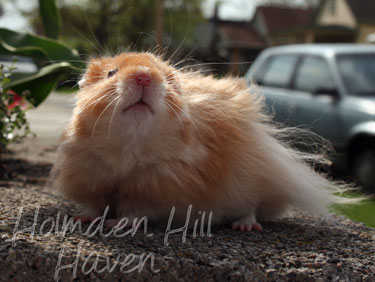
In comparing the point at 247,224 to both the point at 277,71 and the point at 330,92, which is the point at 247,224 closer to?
the point at 330,92

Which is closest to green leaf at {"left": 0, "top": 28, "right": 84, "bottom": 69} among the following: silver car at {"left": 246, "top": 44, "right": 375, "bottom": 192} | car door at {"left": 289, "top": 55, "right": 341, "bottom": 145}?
silver car at {"left": 246, "top": 44, "right": 375, "bottom": 192}

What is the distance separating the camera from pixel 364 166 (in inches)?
227

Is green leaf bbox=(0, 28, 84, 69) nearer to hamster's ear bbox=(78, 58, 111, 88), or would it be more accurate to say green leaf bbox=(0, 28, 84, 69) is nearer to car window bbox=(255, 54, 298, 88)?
hamster's ear bbox=(78, 58, 111, 88)

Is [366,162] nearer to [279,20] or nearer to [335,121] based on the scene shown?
[335,121]

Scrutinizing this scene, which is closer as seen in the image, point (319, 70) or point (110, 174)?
point (110, 174)

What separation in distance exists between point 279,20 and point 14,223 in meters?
40.6

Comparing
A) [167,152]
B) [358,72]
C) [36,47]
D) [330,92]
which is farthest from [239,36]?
[167,152]

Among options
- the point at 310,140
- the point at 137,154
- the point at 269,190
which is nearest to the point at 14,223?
the point at 137,154

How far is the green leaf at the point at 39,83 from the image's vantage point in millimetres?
4332

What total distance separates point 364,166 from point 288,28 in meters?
29.3

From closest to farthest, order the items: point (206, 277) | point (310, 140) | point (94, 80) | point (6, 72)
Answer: point (206, 277)
point (94, 80)
point (310, 140)
point (6, 72)

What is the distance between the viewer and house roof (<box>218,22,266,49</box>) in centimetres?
3706

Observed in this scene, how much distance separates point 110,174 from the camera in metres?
2.59

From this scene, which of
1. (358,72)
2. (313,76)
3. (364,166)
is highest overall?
(358,72)
